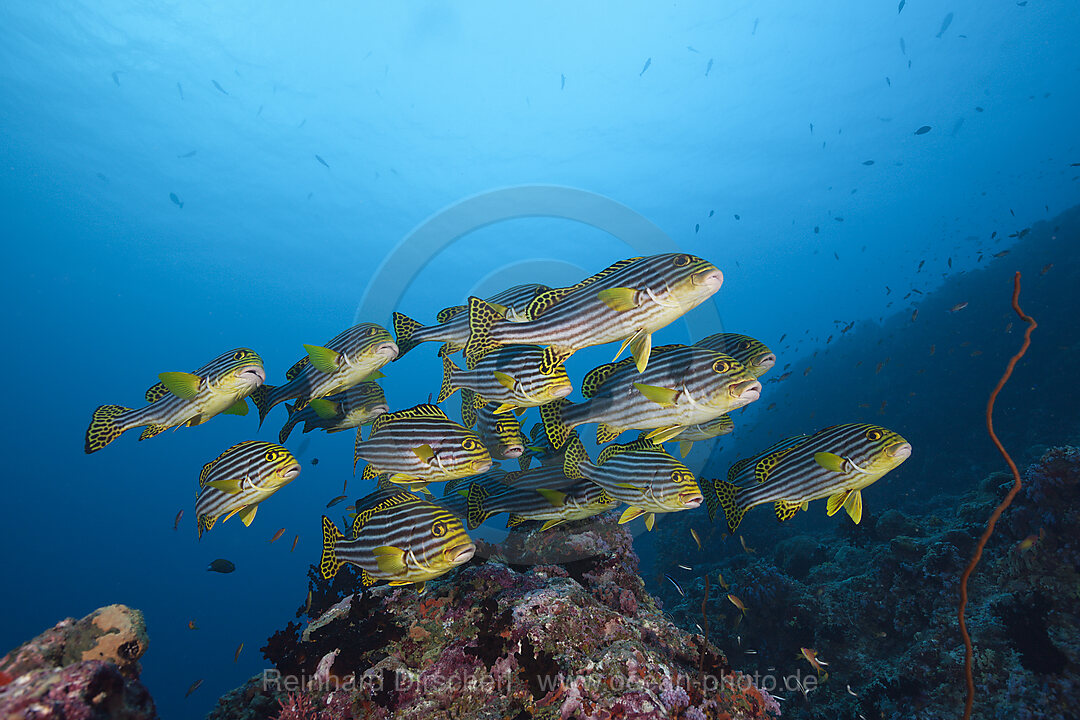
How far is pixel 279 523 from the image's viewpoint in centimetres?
7275

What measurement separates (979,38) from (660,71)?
3321 centimetres

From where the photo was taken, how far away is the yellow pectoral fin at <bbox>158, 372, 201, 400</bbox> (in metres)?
4.08

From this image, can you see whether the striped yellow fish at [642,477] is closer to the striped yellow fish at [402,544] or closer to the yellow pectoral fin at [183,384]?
the striped yellow fish at [402,544]

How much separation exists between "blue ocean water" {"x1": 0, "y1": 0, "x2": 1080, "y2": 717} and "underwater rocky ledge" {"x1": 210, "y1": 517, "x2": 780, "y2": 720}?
73.0ft

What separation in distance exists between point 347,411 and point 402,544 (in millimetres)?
2842

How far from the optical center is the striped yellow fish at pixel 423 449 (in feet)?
13.0

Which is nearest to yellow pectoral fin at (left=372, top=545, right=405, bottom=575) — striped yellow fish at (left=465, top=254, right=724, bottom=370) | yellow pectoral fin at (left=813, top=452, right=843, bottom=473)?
striped yellow fish at (left=465, top=254, right=724, bottom=370)

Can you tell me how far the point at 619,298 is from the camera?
3.23 meters

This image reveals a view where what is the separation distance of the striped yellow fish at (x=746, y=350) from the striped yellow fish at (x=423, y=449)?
266 centimetres

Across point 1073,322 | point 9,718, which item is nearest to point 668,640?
point 9,718

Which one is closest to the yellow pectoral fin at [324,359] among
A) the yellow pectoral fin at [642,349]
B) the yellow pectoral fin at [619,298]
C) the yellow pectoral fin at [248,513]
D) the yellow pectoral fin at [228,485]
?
the yellow pectoral fin at [228,485]

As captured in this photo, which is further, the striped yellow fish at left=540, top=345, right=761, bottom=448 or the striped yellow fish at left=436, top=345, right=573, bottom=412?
the striped yellow fish at left=436, top=345, right=573, bottom=412

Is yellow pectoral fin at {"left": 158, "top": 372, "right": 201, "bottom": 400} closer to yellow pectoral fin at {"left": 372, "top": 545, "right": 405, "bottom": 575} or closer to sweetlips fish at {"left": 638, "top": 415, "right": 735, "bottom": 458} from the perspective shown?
yellow pectoral fin at {"left": 372, "top": 545, "right": 405, "bottom": 575}

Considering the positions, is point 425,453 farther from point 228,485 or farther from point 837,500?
point 837,500
